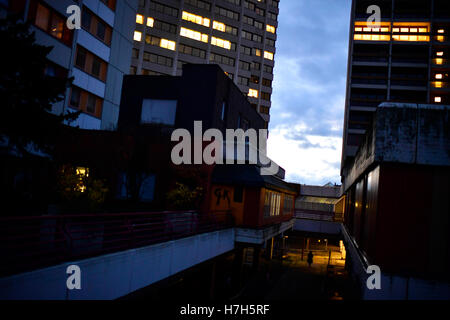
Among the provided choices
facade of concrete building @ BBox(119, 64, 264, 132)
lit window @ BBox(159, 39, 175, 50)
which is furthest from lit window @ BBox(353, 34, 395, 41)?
facade of concrete building @ BBox(119, 64, 264, 132)

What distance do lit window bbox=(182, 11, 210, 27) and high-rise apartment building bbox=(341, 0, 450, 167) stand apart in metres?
26.7

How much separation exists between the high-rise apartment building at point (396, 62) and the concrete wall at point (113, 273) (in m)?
46.7

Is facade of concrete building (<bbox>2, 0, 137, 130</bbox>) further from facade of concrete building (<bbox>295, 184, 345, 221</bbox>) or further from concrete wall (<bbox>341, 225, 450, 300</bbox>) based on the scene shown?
facade of concrete building (<bbox>295, 184, 345, 221</bbox>)

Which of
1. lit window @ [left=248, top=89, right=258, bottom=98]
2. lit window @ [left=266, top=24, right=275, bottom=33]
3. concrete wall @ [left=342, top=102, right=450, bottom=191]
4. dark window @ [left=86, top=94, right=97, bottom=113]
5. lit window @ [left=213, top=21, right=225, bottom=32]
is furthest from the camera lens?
lit window @ [left=266, top=24, right=275, bottom=33]

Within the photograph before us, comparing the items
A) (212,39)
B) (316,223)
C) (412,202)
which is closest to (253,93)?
(212,39)

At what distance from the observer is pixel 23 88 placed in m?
9.05

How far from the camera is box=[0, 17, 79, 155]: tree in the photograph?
28.1ft

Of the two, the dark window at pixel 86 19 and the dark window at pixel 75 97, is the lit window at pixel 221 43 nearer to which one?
the dark window at pixel 86 19

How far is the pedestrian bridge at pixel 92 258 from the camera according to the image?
6363mm

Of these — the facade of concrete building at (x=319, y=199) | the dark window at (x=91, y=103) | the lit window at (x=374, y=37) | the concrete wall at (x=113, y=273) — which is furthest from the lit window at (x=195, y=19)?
the concrete wall at (x=113, y=273)

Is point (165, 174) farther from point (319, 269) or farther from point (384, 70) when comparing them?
point (384, 70)

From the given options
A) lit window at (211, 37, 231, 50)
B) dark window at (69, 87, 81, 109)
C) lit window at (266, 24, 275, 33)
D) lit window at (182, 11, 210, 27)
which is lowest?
Answer: dark window at (69, 87, 81, 109)
